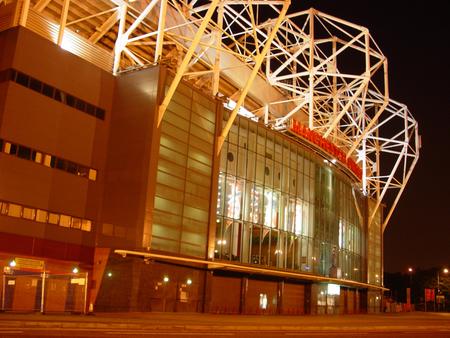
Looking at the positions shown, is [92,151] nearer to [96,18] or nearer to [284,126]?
[96,18]

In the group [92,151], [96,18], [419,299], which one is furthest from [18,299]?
[419,299]

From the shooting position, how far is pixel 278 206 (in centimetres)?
4434

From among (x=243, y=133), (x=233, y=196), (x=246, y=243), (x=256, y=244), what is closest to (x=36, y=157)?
(x=233, y=196)

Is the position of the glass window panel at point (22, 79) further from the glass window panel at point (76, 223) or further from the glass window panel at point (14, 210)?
the glass window panel at point (76, 223)

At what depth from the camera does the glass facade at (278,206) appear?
39.6 metres

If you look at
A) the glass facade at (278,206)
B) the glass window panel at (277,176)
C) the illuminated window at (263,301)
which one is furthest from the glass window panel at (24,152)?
the illuminated window at (263,301)

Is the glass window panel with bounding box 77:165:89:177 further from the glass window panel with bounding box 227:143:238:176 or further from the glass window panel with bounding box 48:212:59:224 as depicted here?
the glass window panel with bounding box 227:143:238:176

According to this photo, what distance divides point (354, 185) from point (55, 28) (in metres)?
39.2

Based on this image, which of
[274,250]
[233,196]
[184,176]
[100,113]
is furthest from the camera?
[274,250]

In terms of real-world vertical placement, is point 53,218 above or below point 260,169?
below

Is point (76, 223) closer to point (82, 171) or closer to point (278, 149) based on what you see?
point (82, 171)

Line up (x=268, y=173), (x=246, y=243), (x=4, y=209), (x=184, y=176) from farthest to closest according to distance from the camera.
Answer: (x=268, y=173), (x=246, y=243), (x=184, y=176), (x=4, y=209)

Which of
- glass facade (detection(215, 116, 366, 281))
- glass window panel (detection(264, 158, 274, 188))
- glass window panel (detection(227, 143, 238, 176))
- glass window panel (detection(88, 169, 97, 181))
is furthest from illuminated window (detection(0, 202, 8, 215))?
glass window panel (detection(264, 158, 274, 188))

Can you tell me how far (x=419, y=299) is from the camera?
115312 millimetres
